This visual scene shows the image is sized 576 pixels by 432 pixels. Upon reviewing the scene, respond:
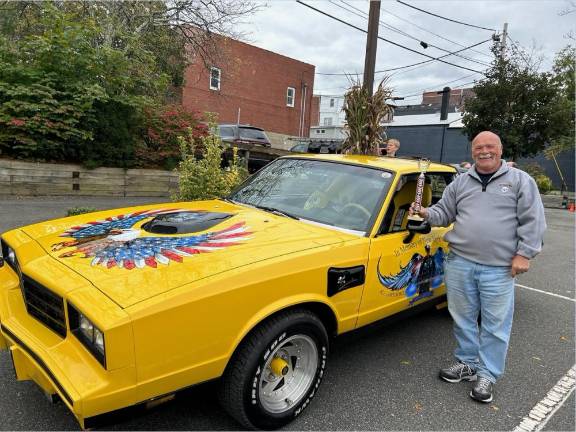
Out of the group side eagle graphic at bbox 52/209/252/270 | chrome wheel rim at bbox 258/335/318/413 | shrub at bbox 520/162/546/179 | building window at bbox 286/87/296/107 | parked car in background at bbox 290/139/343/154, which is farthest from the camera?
building window at bbox 286/87/296/107

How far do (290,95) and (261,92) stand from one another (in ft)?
9.18

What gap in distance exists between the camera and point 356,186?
11.0ft

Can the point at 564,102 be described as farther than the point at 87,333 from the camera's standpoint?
Yes

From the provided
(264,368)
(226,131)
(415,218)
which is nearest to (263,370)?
(264,368)

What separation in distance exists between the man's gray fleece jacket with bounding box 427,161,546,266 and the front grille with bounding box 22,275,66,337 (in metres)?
2.52

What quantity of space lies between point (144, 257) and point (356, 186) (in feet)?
5.68

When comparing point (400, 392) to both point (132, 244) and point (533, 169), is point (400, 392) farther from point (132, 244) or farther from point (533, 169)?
point (533, 169)

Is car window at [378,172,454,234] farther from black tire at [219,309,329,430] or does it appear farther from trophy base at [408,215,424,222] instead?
black tire at [219,309,329,430]

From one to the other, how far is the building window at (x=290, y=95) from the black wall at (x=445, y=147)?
26.9 ft

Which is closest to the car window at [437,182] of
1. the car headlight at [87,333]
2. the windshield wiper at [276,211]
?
the windshield wiper at [276,211]

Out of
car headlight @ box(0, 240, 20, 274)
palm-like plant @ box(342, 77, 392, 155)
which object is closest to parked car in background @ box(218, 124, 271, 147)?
palm-like plant @ box(342, 77, 392, 155)

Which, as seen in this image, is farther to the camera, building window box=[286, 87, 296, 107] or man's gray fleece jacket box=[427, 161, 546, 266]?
building window box=[286, 87, 296, 107]

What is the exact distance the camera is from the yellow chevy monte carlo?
1.87m

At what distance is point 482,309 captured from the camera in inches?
119
